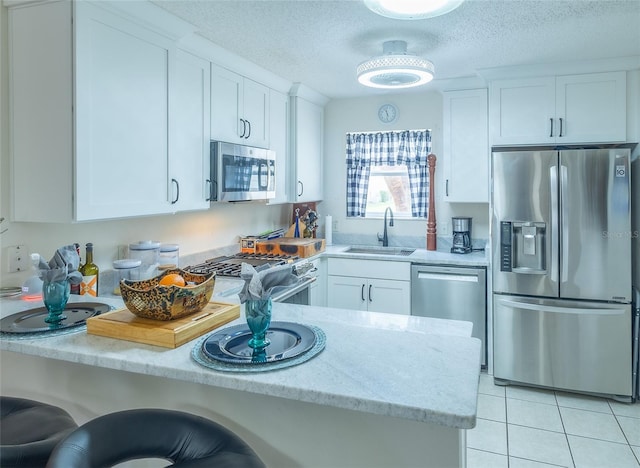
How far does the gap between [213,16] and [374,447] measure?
221 centimetres

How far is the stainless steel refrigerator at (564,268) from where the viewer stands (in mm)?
3156

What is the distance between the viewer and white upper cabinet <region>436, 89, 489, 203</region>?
3.82m

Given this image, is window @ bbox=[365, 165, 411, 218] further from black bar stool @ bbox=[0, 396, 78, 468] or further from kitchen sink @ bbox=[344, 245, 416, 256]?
black bar stool @ bbox=[0, 396, 78, 468]

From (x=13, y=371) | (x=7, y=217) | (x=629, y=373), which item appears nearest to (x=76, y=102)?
(x=7, y=217)

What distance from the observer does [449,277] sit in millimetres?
3678

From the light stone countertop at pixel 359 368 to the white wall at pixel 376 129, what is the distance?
271 cm

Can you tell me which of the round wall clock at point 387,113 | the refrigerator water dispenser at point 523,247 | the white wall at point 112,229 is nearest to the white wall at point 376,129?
the round wall clock at point 387,113

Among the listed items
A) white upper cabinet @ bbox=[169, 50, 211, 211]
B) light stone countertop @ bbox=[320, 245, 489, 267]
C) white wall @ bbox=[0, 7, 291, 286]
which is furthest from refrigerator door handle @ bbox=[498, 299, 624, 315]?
white upper cabinet @ bbox=[169, 50, 211, 211]

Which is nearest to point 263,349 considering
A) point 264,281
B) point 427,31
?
point 264,281

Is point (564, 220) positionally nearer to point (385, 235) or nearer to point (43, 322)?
point (385, 235)

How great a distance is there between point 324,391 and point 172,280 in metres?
0.75

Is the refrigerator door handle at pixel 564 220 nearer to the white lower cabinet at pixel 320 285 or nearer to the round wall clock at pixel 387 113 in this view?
the round wall clock at pixel 387 113

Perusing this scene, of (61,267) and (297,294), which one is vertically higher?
(61,267)

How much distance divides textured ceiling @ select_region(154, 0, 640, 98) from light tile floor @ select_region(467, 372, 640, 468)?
2.36m
